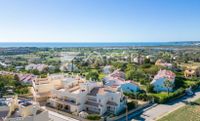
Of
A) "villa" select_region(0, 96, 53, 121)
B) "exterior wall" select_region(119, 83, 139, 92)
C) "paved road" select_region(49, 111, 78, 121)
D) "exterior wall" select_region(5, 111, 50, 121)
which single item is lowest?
"paved road" select_region(49, 111, 78, 121)

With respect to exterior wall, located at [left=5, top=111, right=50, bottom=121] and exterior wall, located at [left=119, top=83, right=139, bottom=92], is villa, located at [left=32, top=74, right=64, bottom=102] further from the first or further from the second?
exterior wall, located at [left=5, top=111, right=50, bottom=121]

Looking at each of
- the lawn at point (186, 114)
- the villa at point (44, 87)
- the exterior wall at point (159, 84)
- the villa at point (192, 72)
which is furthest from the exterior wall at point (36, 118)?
the villa at point (192, 72)

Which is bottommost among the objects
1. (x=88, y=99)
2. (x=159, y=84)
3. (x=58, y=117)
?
(x=58, y=117)

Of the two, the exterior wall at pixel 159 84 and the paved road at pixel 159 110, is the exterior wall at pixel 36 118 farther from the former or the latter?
the exterior wall at pixel 159 84

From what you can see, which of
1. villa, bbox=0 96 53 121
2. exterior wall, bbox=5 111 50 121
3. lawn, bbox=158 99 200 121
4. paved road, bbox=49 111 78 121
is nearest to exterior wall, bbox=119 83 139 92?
lawn, bbox=158 99 200 121

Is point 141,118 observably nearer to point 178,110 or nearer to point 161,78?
point 178,110

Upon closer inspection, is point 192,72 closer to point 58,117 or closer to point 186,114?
point 186,114

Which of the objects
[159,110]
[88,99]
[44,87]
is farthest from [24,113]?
[159,110]
